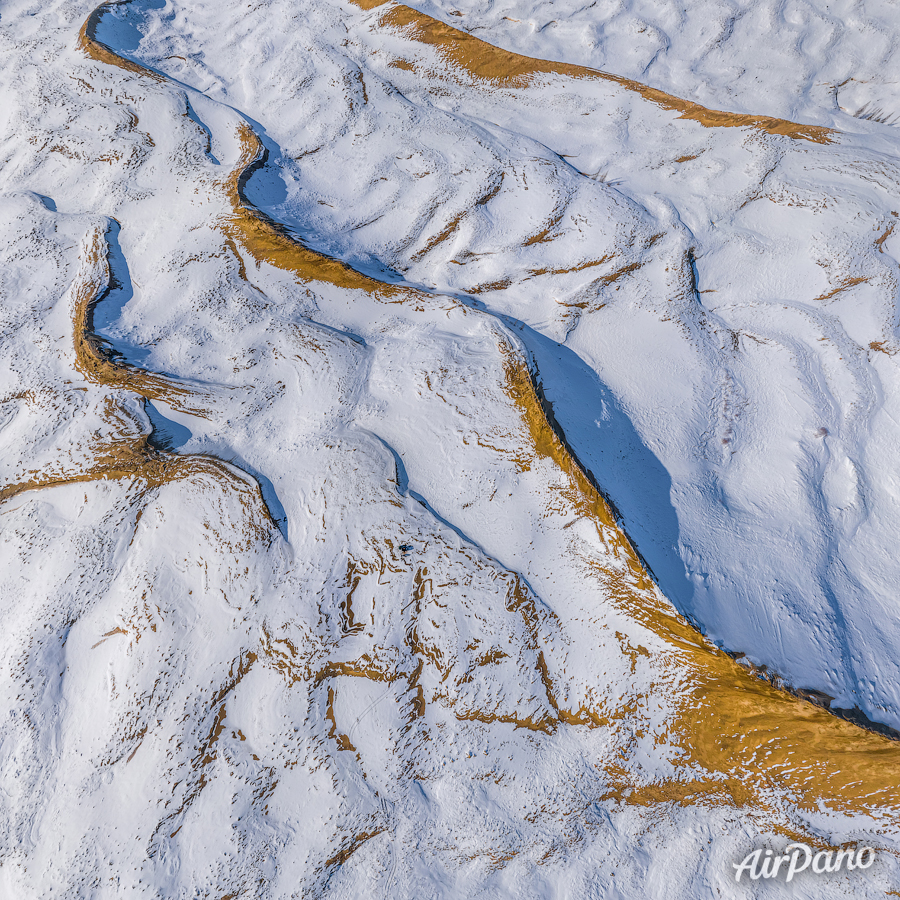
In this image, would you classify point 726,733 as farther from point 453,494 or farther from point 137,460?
point 137,460

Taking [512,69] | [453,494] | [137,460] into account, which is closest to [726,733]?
[453,494]

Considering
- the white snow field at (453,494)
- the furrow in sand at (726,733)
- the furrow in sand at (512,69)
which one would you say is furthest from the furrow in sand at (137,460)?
the furrow in sand at (512,69)

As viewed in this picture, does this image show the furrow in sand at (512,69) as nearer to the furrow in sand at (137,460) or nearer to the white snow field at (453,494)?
the white snow field at (453,494)

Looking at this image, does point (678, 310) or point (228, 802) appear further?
point (678, 310)

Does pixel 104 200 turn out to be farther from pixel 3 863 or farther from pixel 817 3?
pixel 817 3

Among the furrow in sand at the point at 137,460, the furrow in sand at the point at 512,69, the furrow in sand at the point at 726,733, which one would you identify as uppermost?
the furrow in sand at the point at 512,69

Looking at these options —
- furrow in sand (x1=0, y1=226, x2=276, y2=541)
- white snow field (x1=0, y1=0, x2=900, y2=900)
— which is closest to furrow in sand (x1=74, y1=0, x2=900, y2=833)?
white snow field (x1=0, y1=0, x2=900, y2=900)

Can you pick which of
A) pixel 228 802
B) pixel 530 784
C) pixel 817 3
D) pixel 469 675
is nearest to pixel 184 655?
pixel 228 802

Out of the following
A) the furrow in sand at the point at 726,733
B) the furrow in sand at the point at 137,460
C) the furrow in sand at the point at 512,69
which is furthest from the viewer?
the furrow in sand at the point at 512,69
